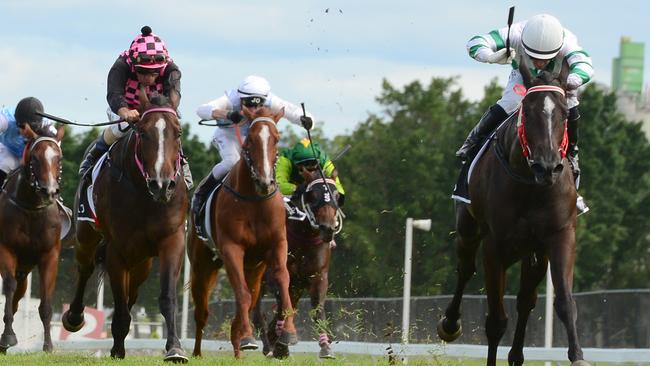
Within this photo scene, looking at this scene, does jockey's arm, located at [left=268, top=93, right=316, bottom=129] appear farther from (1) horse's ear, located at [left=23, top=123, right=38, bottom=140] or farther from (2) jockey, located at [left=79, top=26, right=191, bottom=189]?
(1) horse's ear, located at [left=23, top=123, right=38, bottom=140]

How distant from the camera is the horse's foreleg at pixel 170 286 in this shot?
11031 mm

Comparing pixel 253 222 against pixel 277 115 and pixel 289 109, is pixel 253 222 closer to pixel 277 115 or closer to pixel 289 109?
pixel 277 115

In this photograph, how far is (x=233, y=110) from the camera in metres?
13.6

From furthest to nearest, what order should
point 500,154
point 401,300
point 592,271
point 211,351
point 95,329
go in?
point 592,271 → point 95,329 → point 401,300 → point 211,351 → point 500,154

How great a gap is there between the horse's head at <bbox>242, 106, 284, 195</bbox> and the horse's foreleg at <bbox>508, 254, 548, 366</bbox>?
84.3 inches

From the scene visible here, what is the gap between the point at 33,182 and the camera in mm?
14867

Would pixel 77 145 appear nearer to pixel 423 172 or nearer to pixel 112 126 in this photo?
pixel 423 172

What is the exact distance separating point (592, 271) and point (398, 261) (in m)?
9.10

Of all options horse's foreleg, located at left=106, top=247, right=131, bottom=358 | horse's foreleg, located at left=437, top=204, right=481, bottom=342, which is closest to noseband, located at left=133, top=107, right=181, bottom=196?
horse's foreleg, located at left=106, top=247, right=131, bottom=358

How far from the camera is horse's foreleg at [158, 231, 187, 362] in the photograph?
36.2 ft

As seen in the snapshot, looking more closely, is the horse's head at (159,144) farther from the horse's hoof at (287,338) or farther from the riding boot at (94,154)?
the riding boot at (94,154)

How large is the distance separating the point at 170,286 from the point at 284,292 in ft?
3.40

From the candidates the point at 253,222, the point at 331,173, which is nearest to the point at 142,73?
the point at 253,222

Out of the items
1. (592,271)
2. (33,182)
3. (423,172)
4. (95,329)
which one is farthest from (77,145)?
(33,182)
